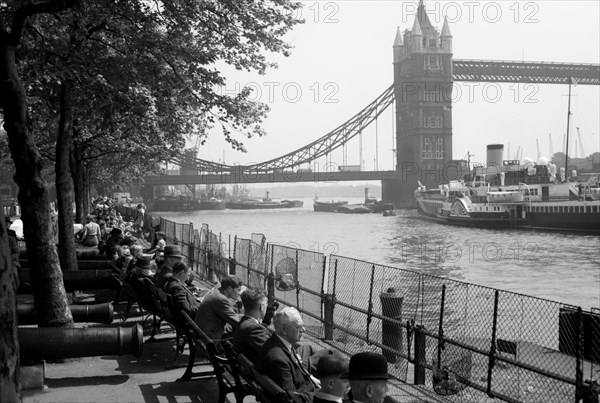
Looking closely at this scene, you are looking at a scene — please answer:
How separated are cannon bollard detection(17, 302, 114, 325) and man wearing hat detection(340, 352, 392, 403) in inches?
222

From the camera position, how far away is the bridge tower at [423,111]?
116 m

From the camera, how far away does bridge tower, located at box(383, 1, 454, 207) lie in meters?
116

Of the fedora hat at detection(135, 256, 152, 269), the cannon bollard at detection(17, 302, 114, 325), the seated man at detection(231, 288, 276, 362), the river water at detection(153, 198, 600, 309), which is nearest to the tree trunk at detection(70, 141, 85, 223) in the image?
the river water at detection(153, 198, 600, 309)

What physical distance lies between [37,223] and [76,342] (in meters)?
1.86

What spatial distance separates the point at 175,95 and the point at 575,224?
175 feet

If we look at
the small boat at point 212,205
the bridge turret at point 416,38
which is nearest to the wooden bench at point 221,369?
the bridge turret at point 416,38

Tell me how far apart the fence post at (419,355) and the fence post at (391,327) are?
37 cm

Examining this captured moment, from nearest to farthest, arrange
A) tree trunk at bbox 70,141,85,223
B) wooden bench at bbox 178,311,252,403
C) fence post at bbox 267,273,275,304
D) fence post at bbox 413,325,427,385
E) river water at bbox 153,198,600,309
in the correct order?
1. wooden bench at bbox 178,311,252,403
2. fence post at bbox 413,325,427,385
3. fence post at bbox 267,273,275,304
4. tree trunk at bbox 70,141,85,223
5. river water at bbox 153,198,600,309

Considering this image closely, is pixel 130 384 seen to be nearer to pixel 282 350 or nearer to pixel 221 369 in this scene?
pixel 221 369

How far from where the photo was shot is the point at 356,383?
396 cm

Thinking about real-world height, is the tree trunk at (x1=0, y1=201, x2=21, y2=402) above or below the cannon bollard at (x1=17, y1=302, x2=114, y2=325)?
above

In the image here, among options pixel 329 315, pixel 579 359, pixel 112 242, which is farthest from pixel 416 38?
pixel 579 359

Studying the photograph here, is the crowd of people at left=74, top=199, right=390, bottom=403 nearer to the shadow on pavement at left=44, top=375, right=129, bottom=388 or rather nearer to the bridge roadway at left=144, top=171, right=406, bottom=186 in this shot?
the shadow on pavement at left=44, top=375, right=129, bottom=388

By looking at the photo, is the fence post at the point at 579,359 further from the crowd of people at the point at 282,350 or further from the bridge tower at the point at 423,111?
the bridge tower at the point at 423,111
